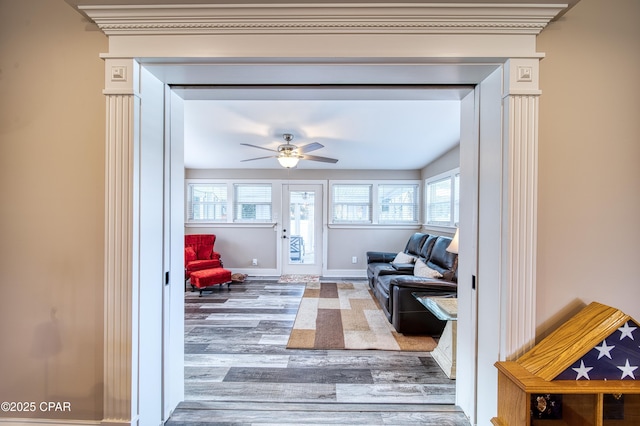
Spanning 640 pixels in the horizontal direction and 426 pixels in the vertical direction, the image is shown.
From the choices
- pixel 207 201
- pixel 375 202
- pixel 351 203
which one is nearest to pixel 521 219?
pixel 375 202

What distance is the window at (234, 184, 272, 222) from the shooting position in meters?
6.14

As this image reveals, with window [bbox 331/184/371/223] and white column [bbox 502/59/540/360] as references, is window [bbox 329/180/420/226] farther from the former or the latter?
white column [bbox 502/59/540/360]

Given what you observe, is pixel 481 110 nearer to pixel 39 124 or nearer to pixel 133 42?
pixel 133 42

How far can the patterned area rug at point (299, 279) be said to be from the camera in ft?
18.5

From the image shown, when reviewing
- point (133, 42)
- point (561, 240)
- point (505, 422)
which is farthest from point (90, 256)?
point (561, 240)

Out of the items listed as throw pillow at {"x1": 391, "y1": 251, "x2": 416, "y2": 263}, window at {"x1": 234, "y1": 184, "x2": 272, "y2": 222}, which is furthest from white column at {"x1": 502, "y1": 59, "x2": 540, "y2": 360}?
window at {"x1": 234, "y1": 184, "x2": 272, "y2": 222}

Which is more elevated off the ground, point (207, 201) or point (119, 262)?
point (207, 201)

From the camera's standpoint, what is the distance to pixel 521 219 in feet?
4.21

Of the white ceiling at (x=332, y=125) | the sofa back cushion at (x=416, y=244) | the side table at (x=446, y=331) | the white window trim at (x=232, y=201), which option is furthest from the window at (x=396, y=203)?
the side table at (x=446, y=331)

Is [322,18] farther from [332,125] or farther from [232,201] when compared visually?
[232,201]

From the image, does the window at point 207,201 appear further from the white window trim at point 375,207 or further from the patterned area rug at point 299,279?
the white window trim at point 375,207

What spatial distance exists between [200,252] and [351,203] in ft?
10.4

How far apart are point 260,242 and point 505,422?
5.35 m

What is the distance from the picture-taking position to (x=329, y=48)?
1293 mm
